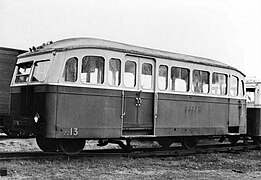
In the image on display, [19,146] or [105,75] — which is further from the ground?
[105,75]

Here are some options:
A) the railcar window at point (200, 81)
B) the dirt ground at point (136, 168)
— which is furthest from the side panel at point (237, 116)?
the dirt ground at point (136, 168)

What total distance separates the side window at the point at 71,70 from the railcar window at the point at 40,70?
0.50m

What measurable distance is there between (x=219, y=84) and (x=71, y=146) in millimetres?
5348

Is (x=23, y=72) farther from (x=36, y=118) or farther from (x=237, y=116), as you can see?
(x=237, y=116)

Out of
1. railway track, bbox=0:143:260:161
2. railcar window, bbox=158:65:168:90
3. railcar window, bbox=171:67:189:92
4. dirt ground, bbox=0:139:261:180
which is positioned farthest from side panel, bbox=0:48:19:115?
railcar window, bbox=171:67:189:92

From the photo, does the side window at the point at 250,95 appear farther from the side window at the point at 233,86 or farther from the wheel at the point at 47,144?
the wheel at the point at 47,144

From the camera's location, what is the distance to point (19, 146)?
555 inches

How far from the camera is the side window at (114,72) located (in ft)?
32.5

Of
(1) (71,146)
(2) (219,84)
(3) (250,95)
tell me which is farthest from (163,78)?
(3) (250,95)

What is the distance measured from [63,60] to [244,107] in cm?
715

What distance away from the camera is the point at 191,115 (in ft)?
38.8

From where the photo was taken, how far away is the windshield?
380 inches

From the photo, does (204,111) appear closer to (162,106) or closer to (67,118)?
(162,106)

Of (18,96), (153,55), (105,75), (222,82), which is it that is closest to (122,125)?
A: (105,75)
